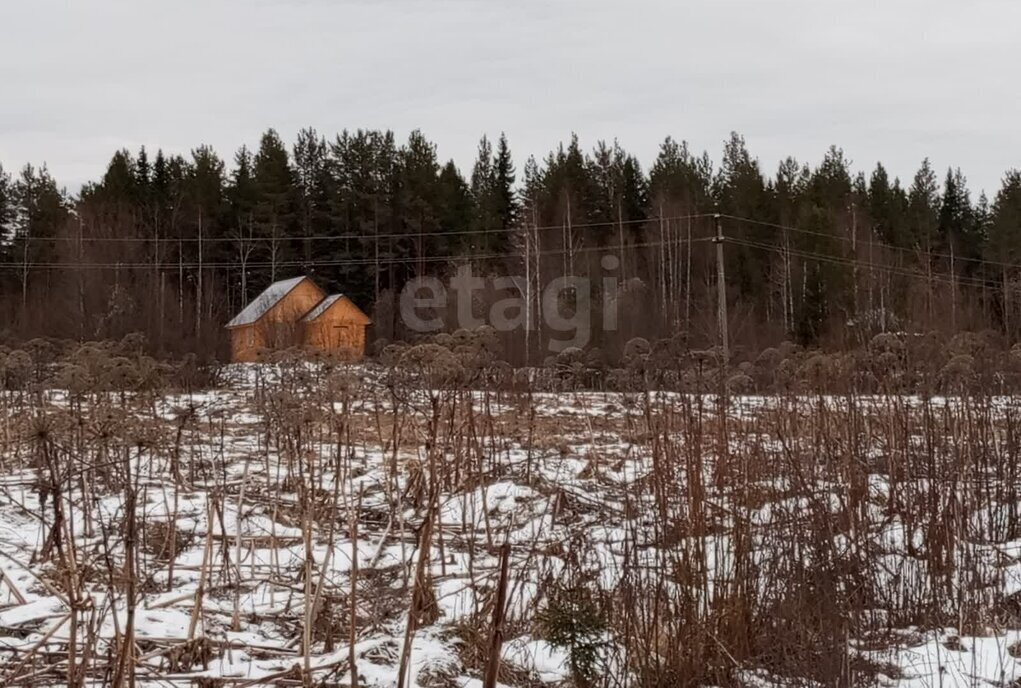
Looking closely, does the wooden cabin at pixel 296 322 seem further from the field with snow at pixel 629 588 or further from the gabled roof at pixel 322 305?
the field with snow at pixel 629 588

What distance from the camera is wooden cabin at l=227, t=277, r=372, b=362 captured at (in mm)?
19703

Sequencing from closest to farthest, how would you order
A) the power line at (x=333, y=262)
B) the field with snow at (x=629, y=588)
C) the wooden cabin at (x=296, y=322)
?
the field with snow at (x=629, y=588)
the wooden cabin at (x=296, y=322)
the power line at (x=333, y=262)

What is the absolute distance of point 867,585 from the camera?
4348 millimetres

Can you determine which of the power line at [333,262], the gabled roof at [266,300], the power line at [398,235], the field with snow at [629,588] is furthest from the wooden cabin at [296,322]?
the field with snow at [629,588]

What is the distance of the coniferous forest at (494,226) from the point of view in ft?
105

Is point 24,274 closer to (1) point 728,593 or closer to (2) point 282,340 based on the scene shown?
(2) point 282,340

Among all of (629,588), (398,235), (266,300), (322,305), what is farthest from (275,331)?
(398,235)

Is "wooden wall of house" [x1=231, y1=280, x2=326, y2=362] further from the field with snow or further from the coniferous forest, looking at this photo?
the field with snow

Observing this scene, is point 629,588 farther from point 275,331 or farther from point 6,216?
point 6,216

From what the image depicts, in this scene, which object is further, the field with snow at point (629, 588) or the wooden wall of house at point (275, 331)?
the wooden wall of house at point (275, 331)

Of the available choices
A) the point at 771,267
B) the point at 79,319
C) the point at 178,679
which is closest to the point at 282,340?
the point at 79,319

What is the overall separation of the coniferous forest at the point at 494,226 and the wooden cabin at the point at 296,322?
172cm

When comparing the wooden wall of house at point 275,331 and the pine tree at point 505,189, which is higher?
the pine tree at point 505,189

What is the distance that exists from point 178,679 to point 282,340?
50.0 feet
